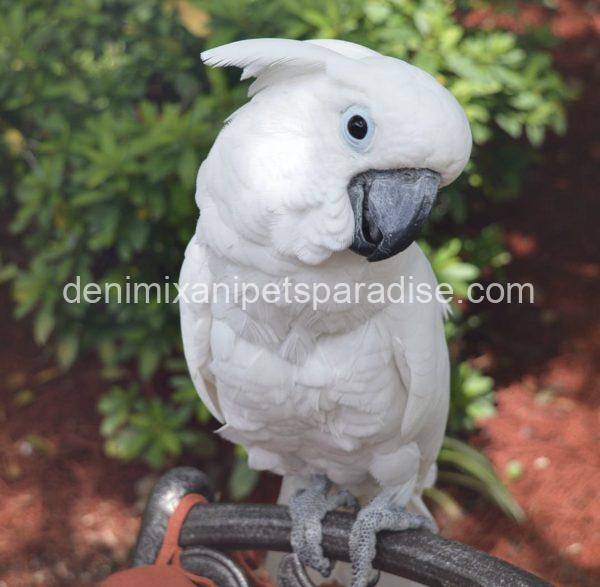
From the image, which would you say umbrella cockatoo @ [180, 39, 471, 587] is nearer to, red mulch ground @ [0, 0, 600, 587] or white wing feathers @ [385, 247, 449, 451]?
white wing feathers @ [385, 247, 449, 451]

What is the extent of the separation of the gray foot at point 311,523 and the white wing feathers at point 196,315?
0.96 feet

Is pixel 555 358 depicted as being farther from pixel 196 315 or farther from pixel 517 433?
pixel 196 315

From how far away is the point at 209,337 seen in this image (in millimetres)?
1474

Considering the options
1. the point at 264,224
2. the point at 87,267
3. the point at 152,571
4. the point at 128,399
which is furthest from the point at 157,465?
the point at 264,224

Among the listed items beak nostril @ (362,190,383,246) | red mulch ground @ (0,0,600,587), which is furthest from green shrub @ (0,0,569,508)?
beak nostril @ (362,190,383,246)

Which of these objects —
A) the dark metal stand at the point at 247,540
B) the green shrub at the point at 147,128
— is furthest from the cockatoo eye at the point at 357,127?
the green shrub at the point at 147,128

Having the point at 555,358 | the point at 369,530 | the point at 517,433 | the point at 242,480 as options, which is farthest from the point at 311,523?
the point at 555,358

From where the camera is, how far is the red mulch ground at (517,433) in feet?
8.31

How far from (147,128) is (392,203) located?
1.23 meters

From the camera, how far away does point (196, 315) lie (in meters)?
1.46

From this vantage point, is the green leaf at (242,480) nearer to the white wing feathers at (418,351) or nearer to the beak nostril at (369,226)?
the white wing feathers at (418,351)

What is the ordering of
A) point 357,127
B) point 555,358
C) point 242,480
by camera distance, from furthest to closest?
point 555,358
point 242,480
point 357,127

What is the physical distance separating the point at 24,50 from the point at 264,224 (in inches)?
61.3

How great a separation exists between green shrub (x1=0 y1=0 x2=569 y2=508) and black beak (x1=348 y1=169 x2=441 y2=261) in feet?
3.39
